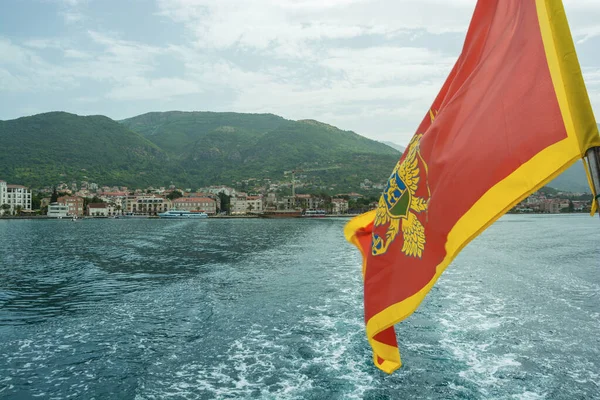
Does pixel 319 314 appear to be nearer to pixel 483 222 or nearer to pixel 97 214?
pixel 483 222

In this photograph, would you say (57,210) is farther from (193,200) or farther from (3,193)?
(193,200)

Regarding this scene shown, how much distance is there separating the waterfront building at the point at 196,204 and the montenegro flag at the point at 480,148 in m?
117

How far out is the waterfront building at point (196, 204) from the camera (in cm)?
11744

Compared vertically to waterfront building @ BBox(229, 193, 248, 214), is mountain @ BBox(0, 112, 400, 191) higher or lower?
higher

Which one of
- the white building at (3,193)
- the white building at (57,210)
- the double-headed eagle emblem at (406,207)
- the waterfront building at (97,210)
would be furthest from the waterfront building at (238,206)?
the double-headed eagle emblem at (406,207)

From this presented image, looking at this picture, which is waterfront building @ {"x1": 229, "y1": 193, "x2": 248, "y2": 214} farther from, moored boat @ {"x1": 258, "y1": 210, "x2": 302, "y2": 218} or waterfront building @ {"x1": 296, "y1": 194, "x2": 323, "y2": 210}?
Answer: waterfront building @ {"x1": 296, "y1": 194, "x2": 323, "y2": 210}

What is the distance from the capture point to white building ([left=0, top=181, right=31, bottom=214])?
10700 cm

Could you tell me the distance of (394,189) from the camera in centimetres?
308

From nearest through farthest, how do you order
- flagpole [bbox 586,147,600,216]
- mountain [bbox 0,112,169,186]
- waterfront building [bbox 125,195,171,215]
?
flagpole [bbox 586,147,600,216] → waterfront building [bbox 125,195,171,215] → mountain [bbox 0,112,169,186]

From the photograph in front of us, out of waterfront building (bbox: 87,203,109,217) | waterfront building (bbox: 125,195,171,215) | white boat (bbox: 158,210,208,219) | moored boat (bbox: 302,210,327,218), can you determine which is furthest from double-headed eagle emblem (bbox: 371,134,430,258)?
waterfront building (bbox: 125,195,171,215)

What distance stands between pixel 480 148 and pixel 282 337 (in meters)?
8.66

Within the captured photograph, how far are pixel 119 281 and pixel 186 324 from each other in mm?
8257

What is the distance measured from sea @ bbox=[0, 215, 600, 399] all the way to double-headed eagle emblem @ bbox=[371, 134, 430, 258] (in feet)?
16.5

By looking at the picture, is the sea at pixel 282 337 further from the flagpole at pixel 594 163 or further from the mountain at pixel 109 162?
the mountain at pixel 109 162
